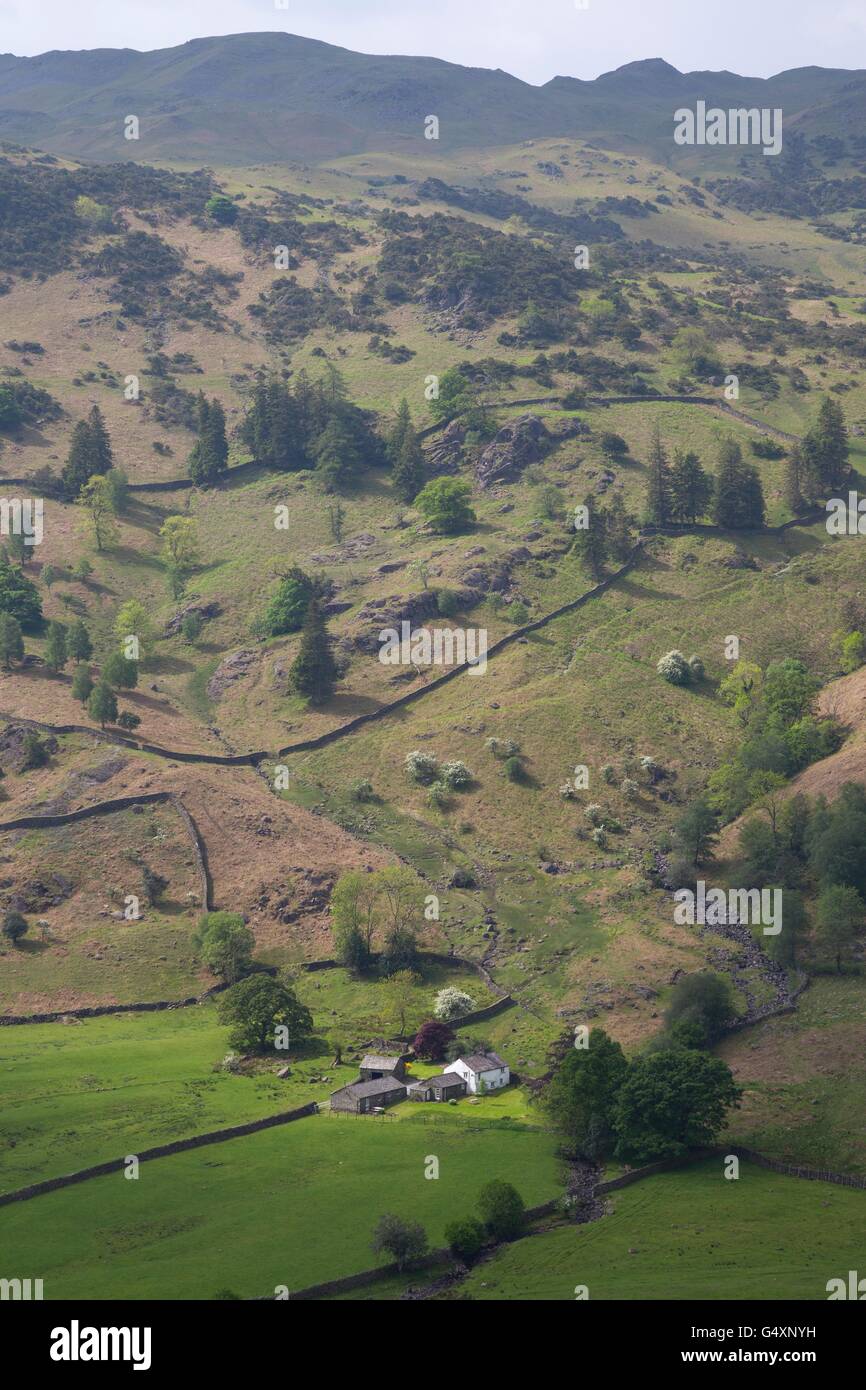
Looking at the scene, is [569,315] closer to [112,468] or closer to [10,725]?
[112,468]

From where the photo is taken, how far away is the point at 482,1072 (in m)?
75.5

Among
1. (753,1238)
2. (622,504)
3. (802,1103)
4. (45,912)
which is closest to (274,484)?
(622,504)

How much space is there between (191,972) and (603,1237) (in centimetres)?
3770

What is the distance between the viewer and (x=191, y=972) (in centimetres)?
8938

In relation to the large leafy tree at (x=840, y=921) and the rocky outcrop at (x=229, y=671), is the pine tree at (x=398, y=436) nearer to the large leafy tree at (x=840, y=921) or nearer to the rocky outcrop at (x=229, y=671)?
the rocky outcrop at (x=229, y=671)

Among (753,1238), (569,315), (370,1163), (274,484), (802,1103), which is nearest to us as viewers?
(753,1238)

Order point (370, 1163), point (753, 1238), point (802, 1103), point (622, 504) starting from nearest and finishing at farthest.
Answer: point (753, 1238) < point (370, 1163) < point (802, 1103) < point (622, 504)

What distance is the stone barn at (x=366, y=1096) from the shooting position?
7250 centimetres

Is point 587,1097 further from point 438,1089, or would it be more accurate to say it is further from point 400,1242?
point 400,1242

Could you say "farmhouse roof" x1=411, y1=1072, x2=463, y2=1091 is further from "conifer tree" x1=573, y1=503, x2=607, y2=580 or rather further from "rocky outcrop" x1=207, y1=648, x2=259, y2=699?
"conifer tree" x1=573, y1=503, x2=607, y2=580

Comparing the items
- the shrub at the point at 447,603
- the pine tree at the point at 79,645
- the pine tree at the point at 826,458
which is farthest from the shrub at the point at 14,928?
the pine tree at the point at 826,458

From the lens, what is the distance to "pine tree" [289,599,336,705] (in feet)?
393

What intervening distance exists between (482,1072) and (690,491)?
3025 inches

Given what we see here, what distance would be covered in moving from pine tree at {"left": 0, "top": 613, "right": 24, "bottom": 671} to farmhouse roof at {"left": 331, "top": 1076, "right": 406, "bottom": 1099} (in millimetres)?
60349
